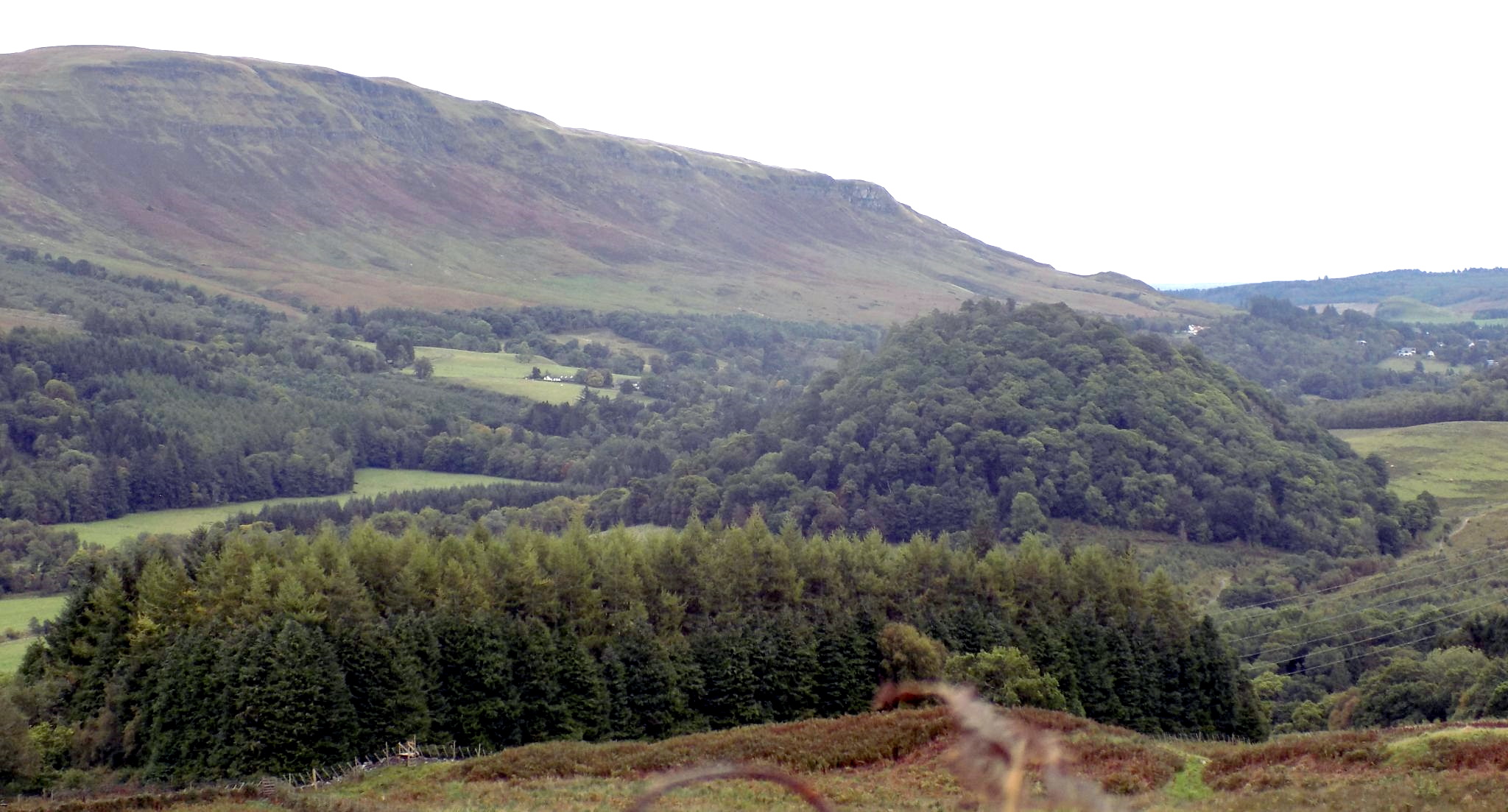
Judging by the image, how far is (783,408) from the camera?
135m

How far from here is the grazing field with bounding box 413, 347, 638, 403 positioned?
169 metres

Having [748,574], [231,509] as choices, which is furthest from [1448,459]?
[231,509]

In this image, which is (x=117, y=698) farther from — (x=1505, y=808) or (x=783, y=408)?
(x=783, y=408)

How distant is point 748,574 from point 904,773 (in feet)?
58.0

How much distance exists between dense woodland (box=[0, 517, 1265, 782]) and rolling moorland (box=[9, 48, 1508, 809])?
13 centimetres

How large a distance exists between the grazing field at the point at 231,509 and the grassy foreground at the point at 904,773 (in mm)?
79094

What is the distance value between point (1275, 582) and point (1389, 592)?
8.94m

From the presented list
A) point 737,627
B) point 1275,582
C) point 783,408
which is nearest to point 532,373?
point 783,408

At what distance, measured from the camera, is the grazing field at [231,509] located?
345ft

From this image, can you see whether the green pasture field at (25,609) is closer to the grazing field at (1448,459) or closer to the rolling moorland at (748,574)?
the rolling moorland at (748,574)

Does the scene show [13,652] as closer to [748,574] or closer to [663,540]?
[663,540]

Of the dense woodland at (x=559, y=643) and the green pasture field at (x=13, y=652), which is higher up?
the dense woodland at (x=559, y=643)

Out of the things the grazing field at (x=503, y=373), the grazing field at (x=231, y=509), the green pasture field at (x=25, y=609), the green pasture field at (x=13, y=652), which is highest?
the green pasture field at (x=13, y=652)

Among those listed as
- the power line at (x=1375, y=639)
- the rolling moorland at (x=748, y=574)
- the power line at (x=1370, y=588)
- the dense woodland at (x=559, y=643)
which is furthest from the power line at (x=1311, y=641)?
the dense woodland at (x=559, y=643)
